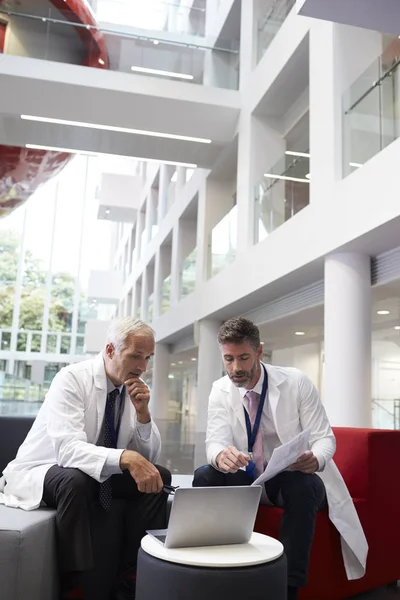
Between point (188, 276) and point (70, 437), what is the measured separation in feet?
42.2

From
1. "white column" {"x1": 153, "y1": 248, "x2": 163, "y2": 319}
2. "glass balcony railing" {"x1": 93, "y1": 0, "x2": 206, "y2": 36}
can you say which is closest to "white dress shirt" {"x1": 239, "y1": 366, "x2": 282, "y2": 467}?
"glass balcony railing" {"x1": 93, "y1": 0, "x2": 206, "y2": 36}

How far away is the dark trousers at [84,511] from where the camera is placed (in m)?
2.42

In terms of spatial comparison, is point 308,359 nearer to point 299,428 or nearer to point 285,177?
point 285,177

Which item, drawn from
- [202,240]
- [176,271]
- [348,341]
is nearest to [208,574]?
[348,341]

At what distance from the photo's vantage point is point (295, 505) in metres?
2.58

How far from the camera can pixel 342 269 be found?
7.09 metres

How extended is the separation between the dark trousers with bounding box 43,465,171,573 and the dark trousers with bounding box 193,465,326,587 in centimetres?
32

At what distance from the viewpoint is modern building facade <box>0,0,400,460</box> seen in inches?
267

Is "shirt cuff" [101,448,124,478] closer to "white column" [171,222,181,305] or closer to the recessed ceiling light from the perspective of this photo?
the recessed ceiling light

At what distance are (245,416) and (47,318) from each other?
26.4m

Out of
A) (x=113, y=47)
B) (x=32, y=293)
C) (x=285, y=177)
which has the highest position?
(x=113, y=47)

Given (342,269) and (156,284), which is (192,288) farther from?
(342,269)

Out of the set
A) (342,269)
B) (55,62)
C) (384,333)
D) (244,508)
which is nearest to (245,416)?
(244,508)

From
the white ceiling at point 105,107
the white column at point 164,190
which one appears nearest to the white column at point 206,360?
the white ceiling at point 105,107
